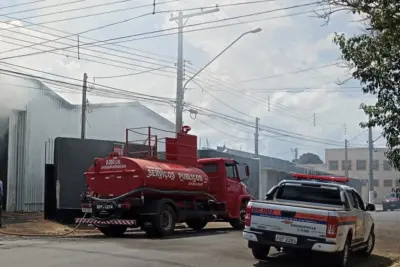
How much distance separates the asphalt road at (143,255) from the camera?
10.9 meters

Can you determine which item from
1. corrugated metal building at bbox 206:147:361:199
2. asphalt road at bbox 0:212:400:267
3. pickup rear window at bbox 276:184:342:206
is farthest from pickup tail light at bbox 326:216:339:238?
corrugated metal building at bbox 206:147:361:199

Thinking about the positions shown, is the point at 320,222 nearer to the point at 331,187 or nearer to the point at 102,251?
the point at 331,187

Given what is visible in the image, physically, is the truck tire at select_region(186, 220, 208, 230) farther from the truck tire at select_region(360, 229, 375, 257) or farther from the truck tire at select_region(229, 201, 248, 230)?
the truck tire at select_region(360, 229, 375, 257)

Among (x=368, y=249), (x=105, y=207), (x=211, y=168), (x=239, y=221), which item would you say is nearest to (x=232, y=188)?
(x=211, y=168)

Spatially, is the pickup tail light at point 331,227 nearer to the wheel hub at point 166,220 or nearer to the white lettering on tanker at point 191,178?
the wheel hub at point 166,220

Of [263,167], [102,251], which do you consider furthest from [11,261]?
[263,167]

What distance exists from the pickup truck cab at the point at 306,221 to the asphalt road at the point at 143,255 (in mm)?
620

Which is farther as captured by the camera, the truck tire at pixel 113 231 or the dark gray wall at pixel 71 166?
the dark gray wall at pixel 71 166

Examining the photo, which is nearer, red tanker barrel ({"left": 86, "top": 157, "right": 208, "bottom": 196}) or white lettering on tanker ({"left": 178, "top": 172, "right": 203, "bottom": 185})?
red tanker barrel ({"left": 86, "top": 157, "right": 208, "bottom": 196})

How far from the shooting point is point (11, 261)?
10703mm

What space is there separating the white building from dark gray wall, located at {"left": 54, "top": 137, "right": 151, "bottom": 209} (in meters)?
76.4

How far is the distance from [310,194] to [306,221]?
1893 millimetres

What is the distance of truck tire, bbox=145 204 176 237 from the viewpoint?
16703 mm

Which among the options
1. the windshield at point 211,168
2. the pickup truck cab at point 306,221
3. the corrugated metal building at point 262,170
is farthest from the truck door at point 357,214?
the corrugated metal building at point 262,170
